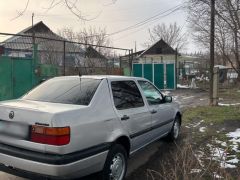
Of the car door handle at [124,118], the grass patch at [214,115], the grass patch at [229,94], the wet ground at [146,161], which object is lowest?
the wet ground at [146,161]

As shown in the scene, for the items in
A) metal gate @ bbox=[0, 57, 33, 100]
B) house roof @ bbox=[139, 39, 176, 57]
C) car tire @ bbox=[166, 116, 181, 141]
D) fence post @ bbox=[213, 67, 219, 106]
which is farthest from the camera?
house roof @ bbox=[139, 39, 176, 57]

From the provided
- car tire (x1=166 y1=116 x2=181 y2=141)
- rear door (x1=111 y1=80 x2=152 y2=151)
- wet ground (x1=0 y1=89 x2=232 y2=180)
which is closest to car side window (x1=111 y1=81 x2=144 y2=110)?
rear door (x1=111 y1=80 x2=152 y2=151)

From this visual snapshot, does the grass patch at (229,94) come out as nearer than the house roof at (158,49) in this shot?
Yes

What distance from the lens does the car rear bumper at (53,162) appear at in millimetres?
4047

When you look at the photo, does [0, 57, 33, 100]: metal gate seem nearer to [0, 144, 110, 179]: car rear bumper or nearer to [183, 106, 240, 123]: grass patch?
[183, 106, 240, 123]: grass patch

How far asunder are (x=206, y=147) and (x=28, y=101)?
3.85 m

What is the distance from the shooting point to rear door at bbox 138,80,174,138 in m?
6.38

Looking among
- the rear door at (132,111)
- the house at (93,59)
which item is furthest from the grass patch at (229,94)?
the rear door at (132,111)

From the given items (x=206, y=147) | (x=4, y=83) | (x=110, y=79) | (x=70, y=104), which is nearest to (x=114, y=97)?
(x=110, y=79)

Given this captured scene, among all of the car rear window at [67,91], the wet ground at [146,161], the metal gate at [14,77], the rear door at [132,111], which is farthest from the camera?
the metal gate at [14,77]

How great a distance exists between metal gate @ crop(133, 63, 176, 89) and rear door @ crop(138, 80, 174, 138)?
62.9 feet

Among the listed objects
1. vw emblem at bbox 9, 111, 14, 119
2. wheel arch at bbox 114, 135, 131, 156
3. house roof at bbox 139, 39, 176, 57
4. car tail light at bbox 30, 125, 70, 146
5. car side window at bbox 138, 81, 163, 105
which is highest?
house roof at bbox 139, 39, 176, 57

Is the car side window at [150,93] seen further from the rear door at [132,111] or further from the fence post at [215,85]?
the fence post at [215,85]

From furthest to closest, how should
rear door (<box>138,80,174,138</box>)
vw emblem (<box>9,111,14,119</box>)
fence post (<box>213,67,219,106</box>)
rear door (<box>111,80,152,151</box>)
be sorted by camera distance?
1. fence post (<box>213,67,219,106</box>)
2. rear door (<box>138,80,174,138</box>)
3. rear door (<box>111,80,152,151</box>)
4. vw emblem (<box>9,111,14,119</box>)
